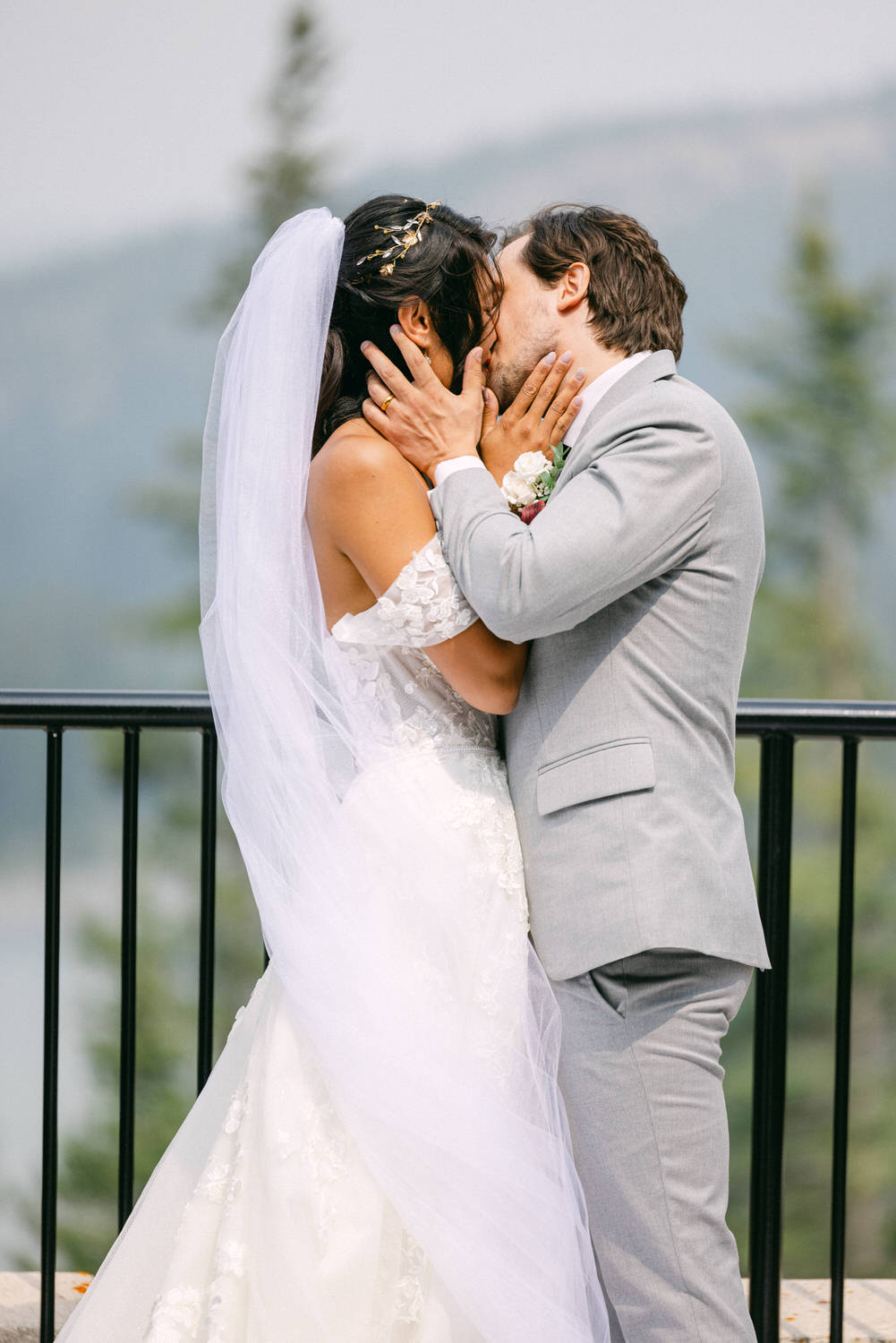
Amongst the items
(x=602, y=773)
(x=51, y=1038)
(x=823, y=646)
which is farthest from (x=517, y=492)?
(x=823, y=646)

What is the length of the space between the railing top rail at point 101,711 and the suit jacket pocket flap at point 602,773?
80 centimetres

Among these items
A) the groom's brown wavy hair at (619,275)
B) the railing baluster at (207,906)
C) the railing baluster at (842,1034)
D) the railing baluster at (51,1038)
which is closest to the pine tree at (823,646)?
the railing baluster at (842,1034)

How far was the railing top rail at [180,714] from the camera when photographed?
214 centimetres

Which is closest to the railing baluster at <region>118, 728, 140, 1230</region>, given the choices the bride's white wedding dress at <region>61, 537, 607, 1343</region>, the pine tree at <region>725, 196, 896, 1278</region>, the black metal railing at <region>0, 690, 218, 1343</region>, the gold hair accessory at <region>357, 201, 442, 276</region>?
the black metal railing at <region>0, 690, 218, 1343</region>

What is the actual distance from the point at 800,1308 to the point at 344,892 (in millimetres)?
1536

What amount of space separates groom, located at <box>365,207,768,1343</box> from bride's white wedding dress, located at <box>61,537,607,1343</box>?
0.23 ft

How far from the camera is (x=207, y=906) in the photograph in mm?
2186

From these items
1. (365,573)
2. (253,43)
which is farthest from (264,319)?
(253,43)

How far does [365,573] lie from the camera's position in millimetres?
1669

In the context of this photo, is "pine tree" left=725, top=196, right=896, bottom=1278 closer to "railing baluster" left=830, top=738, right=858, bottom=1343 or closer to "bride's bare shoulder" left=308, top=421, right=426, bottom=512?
"railing baluster" left=830, top=738, right=858, bottom=1343

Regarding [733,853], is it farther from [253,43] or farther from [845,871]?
[253,43]

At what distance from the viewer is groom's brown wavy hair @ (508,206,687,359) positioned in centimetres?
177

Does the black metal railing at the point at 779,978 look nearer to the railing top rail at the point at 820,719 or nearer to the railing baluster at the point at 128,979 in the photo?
the railing top rail at the point at 820,719

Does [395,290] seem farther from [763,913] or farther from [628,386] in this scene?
[763,913]
